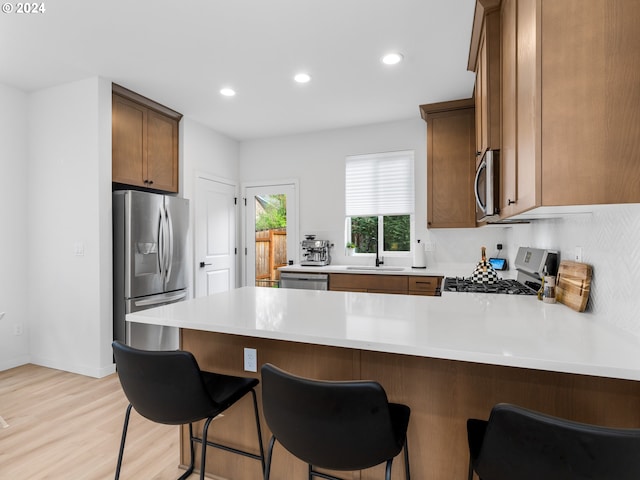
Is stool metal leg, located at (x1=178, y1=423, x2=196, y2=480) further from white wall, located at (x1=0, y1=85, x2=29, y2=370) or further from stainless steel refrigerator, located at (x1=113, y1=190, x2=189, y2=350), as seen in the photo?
white wall, located at (x1=0, y1=85, x2=29, y2=370)

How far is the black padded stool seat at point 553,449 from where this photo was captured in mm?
742

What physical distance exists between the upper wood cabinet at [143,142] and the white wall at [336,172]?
1.29m

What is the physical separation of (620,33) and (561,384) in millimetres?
1118

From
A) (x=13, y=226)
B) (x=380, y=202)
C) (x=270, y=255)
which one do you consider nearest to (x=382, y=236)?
(x=380, y=202)

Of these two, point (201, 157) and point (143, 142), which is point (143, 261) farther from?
point (201, 157)

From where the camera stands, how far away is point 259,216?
199 inches

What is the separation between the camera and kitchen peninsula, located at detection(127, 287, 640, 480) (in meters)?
1.09

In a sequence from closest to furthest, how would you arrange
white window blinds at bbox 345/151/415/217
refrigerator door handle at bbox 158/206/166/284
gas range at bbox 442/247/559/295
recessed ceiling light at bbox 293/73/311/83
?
→ gas range at bbox 442/247/559/295 < recessed ceiling light at bbox 293/73/311/83 < refrigerator door handle at bbox 158/206/166/284 < white window blinds at bbox 345/151/415/217

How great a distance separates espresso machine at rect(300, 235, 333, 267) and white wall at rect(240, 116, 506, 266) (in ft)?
0.32

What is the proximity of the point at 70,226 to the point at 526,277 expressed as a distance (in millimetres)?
3809

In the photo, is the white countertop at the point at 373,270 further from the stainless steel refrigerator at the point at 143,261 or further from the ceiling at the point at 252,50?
the ceiling at the point at 252,50

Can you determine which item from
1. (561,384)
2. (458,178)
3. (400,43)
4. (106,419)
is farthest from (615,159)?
(106,419)

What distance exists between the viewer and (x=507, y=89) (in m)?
1.66

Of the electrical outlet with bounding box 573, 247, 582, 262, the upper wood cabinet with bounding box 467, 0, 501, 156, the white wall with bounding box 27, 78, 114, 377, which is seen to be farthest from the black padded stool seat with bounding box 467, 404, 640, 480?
the white wall with bounding box 27, 78, 114, 377
